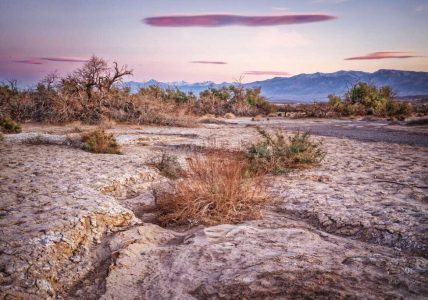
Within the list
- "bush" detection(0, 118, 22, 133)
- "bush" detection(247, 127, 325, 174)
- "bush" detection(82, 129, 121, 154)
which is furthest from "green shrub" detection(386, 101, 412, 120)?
"bush" detection(0, 118, 22, 133)

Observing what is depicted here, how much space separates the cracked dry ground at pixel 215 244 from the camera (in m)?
2.90

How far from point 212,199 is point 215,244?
3.40 feet

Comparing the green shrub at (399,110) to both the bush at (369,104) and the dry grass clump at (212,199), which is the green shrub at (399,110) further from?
the dry grass clump at (212,199)

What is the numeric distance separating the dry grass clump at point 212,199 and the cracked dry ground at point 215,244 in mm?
246

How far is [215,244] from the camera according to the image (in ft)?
12.2

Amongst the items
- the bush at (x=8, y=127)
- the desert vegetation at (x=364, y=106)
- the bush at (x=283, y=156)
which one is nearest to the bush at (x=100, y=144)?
the bush at (x=283, y=156)

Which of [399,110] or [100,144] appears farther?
[399,110]

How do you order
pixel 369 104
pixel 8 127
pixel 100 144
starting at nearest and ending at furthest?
pixel 100 144 → pixel 8 127 → pixel 369 104

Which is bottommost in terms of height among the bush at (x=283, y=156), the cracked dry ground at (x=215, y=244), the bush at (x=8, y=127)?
the cracked dry ground at (x=215, y=244)

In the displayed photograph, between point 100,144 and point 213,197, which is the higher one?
point 100,144

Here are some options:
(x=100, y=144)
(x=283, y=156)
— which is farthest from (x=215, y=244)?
(x=100, y=144)

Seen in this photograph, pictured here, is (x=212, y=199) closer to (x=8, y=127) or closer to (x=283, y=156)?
(x=283, y=156)

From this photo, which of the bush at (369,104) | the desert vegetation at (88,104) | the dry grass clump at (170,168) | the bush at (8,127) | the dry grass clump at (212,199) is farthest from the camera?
the bush at (369,104)

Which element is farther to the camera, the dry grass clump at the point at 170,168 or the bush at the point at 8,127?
the bush at the point at 8,127
